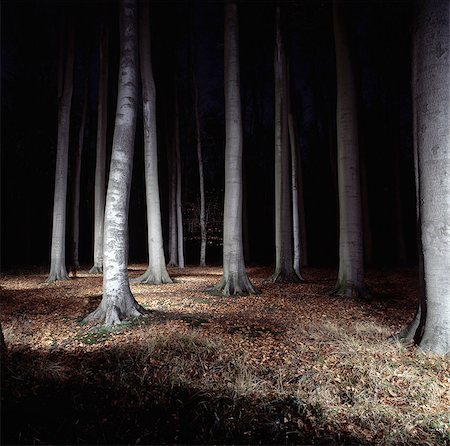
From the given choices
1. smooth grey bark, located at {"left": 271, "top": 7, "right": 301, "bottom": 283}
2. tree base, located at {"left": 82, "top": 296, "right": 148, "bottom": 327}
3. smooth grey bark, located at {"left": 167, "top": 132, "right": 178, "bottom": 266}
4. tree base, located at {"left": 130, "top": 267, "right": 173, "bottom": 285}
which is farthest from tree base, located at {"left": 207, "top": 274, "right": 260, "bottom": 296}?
smooth grey bark, located at {"left": 167, "top": 132, "right": 178, "bottom": 266}

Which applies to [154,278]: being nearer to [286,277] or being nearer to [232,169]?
[286,277]

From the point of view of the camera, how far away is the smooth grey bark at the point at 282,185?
13.6 meters

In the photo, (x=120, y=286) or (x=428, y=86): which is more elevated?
(x=428, y=86)

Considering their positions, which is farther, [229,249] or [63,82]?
[63,82]

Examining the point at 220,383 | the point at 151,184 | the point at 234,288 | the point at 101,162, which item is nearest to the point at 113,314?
the point at 220,383

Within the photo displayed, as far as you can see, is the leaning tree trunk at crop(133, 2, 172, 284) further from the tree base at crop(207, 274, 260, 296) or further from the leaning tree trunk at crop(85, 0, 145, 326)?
the leaning tree trunk at crop(85, 0, 145, 326)

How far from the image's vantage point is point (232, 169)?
1152 centimetres

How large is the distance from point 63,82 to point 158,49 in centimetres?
723

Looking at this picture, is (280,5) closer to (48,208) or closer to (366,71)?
(366,71)

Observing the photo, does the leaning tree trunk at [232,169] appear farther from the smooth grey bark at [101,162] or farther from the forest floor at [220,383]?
the smooth grey bark at [101,162]

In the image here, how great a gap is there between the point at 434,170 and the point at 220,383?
4612mm

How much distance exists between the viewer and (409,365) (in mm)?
4828

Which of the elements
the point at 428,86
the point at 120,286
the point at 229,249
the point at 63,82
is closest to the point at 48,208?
the point at 63,82

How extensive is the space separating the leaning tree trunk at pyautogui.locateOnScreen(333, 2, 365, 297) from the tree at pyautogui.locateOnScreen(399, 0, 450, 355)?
14.8 feet
